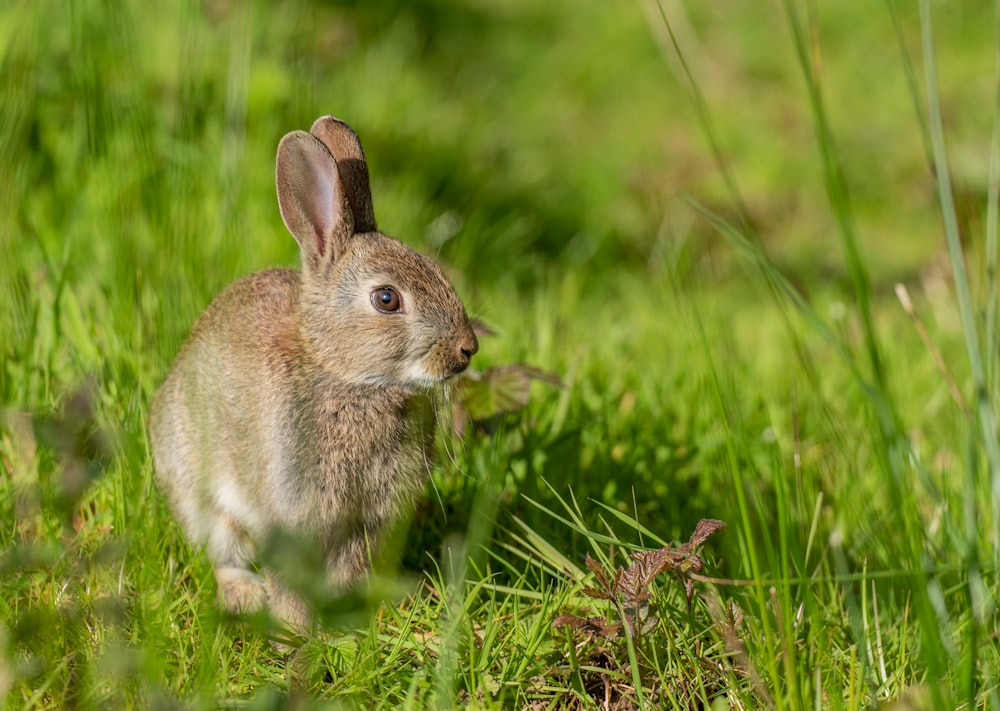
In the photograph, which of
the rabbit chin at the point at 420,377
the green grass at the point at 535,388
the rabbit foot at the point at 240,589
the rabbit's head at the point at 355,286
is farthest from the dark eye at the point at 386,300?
the rabbit foot at the point at 240,589

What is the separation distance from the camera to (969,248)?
19.5ft

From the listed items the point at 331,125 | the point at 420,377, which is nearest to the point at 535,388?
the point at 420,377

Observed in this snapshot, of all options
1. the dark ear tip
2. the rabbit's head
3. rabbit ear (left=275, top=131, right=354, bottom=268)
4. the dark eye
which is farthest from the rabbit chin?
the dark ear tip

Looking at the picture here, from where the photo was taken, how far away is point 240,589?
9.30ft

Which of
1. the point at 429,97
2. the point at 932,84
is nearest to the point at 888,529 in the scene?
the point at 932,84

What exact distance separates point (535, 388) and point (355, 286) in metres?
1.12

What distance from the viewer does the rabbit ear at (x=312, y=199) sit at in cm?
268

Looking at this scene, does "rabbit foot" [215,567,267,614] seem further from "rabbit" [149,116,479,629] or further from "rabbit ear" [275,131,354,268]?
"rabbit ear" [275,131,354,268]

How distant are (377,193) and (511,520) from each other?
7.71 ft

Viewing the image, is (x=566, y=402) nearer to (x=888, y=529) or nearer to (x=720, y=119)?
(x=888, y=529)

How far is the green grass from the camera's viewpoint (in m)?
2.24

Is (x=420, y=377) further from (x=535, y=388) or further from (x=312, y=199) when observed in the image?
(x=535, y=388)

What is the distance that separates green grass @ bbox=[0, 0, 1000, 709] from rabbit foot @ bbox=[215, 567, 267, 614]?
0.19 metres

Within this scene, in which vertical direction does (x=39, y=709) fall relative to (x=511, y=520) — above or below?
below
